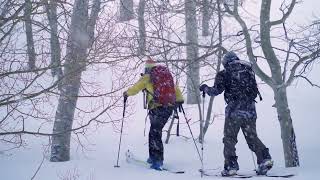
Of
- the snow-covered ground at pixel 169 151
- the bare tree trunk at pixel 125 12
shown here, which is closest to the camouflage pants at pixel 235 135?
the snow-covered ground at pixel 169 151

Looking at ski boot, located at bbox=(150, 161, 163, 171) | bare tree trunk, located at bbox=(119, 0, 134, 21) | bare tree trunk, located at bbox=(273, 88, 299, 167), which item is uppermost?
bare tree trunk, located at bbox=(119, 0, 134, 21)

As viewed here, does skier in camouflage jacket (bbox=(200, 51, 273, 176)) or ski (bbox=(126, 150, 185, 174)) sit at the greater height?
skier in camouflage jacket (bbox=(200, 51, 273, 176))

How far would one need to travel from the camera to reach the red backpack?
8884 millimetres

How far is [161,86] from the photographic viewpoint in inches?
350

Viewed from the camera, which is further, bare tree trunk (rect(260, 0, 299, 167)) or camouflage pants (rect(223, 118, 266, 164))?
bare tree trunk (rect(260, 0, 299, 167))

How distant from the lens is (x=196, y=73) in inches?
554

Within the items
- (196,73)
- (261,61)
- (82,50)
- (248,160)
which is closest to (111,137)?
(196,73)

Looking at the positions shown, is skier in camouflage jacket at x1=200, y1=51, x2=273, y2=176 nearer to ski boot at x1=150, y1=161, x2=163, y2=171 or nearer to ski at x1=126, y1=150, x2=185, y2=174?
ski at x1=126, y1=150, x2=185, y2=174

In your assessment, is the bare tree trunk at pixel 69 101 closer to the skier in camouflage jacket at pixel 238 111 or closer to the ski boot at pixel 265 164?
the skier in camouflage jacket at pixel 238 111

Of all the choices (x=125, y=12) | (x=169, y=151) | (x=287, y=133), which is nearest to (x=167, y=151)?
(x=169, y=151)

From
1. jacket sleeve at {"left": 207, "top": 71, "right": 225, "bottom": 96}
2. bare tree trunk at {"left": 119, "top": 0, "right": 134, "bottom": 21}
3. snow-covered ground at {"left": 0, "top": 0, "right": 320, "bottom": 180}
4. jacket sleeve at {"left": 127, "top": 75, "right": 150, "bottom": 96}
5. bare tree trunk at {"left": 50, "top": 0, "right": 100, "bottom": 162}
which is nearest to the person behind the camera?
jacket sleeve at {"left": 207, "top": 71, "right": 225, "bottom": 96}

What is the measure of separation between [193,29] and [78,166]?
6642 mm

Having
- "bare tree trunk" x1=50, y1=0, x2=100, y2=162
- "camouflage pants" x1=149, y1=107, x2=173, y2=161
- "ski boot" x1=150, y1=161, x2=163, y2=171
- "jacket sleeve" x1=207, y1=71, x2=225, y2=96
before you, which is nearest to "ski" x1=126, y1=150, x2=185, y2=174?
"ski boot" x1=150, y1=161, x2=163, y2=171

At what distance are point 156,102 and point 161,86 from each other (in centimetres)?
31
